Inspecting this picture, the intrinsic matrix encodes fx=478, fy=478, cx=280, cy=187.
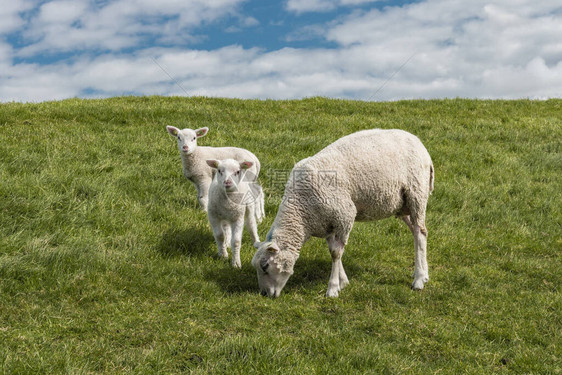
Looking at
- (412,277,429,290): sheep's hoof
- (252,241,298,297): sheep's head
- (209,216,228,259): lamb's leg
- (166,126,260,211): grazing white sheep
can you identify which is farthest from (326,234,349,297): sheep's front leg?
(166,126,260,211): grazing white sheep

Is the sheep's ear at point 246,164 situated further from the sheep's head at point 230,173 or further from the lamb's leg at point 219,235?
the lamb's leg at point 219,235

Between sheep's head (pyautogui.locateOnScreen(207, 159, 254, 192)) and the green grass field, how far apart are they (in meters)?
1.19

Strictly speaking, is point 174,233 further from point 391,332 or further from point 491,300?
point 491,300

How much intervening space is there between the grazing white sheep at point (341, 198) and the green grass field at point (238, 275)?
0.41 metres


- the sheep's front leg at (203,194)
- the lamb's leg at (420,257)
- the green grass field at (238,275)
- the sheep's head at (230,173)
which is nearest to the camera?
the green grass field at (238,275)

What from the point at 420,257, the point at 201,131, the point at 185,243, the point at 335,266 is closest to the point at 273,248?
the point at 335,266

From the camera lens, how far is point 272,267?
19.6 ft

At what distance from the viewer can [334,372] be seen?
4227 mm

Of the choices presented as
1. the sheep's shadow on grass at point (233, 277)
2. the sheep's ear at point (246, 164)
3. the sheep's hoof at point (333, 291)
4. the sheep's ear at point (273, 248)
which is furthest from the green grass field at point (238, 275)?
the sheep's ear at point (246, 164)

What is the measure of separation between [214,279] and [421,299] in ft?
8.94

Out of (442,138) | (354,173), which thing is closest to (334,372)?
(354,173)

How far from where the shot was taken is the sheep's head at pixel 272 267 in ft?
19.5

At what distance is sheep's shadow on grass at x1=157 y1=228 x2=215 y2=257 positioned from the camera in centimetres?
722

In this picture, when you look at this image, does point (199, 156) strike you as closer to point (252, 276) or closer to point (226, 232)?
point (226, 232)
